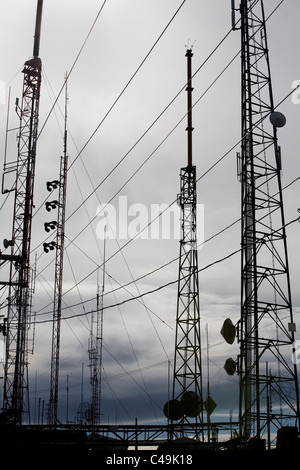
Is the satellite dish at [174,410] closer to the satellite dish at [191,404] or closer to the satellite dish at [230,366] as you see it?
the satellite dish at [191,404]

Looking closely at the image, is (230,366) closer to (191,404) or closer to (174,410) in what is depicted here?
(191,404)

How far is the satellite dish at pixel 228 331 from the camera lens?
27000 mm

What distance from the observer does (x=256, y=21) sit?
30.9 m

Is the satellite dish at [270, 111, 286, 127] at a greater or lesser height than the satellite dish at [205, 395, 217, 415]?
greater

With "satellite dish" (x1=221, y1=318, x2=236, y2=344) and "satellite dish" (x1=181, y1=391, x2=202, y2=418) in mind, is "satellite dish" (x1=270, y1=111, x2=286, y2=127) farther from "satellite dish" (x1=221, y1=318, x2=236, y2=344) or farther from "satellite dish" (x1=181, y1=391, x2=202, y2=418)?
"satellite dish" (x1=181, y1=391, x2=202, y2=418)

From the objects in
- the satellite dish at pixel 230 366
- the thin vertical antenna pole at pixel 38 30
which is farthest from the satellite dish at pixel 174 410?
the thin vertical antenna pole at pixel 38 30

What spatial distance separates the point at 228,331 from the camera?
88.7 ft

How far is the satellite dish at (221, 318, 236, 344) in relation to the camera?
→ 27.0 metres

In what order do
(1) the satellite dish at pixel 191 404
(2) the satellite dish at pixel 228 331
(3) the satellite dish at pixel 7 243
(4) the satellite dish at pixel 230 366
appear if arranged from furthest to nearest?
(3) the satellite dish at pixel 7 243 → (1) the satellite dish at pixel 191 404 → (4) the satellite dish at pixel 230 366 → (2) the satellite dish at pixel 228 331

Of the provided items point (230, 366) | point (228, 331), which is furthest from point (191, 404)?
point (228, 331)

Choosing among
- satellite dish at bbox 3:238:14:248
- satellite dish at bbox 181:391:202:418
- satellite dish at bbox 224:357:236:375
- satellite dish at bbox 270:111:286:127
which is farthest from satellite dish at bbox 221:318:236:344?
satellite dish at bbox 3:238:14:248

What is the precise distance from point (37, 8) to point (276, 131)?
728 inches
